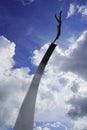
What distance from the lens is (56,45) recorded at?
37281mm

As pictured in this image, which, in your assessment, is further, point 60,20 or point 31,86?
point 60,20

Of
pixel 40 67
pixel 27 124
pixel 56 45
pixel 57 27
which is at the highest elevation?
pixel 57 27

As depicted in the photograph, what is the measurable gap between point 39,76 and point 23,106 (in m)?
4.48

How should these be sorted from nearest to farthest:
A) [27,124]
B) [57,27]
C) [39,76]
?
[27,124] → [39,76] → [57,27]

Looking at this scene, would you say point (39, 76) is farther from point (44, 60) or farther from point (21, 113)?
point (21, 113)

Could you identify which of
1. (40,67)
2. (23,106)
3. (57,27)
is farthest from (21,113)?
(57,27)

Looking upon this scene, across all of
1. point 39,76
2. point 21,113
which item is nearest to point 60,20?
point 39,76

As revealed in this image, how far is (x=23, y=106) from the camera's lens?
34000mm

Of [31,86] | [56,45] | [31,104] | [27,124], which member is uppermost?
[56,45]

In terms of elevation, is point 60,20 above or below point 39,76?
above

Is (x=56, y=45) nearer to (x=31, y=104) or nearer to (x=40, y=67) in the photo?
(x=40, y=67)

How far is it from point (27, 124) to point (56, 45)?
11.0 meters

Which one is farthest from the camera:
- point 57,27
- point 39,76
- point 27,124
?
point 57,27

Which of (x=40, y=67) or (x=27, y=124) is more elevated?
(x=40, y=67)
